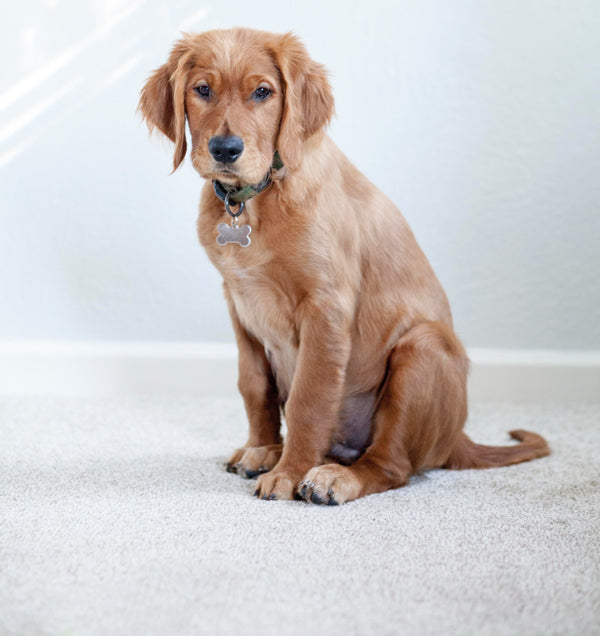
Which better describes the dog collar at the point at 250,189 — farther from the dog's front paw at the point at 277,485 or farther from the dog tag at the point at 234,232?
the dog's front paw at the point at 277,485

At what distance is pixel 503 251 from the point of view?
9.73 ft

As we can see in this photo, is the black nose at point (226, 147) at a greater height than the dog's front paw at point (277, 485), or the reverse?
the black nose at point (226, 147)

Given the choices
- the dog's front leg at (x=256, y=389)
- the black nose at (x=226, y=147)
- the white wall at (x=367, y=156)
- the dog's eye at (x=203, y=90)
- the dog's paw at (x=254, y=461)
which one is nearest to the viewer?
the black nose at (x=226, y=147)

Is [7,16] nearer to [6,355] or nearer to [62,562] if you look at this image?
[6,355]

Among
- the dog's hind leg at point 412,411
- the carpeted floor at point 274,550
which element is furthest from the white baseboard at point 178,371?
the dog's hind leg at point 412,411

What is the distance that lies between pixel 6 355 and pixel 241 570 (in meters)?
1.99

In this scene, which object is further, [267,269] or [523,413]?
[523,413]

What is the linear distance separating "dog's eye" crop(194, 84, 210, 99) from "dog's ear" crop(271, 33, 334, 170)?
0.58 feet

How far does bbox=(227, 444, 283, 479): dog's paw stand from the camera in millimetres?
1896

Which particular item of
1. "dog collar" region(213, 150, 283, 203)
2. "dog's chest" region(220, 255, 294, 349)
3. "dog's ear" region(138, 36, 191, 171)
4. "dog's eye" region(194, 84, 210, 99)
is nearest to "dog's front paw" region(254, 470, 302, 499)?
"dog's chest" region(220, 255, 294, 349)

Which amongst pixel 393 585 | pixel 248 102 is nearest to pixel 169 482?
pixel 393 585

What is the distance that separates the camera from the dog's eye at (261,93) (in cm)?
170

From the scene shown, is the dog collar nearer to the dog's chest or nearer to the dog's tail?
the dog's chest

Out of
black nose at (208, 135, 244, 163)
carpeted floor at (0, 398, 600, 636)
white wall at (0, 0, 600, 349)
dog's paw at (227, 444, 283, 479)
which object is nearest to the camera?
carpeted floor at (0, 398, 600, 636)
